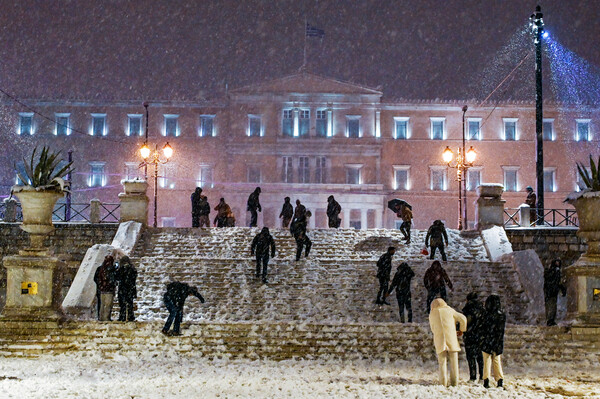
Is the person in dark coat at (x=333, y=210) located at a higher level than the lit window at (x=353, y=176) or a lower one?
lower

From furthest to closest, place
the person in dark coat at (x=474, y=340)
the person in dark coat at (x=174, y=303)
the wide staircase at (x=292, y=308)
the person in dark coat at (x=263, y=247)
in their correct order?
the person in dark coat at (x=263, y=247), the person in dark coat at (x=174, y=303), the wide staircase at (x=292, y=308), the person in dark coat at (x=474, y=340)

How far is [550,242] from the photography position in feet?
74.2

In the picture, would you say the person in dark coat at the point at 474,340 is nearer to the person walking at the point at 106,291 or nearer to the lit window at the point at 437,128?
the person walking at the point at 106,291

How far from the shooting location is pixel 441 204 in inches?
2061

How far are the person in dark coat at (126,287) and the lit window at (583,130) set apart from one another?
45558 millimetres

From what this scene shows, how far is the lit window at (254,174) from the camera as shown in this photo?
51875 millimetres

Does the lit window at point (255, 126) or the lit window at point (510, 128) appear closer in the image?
the lit window at point (255, 126)

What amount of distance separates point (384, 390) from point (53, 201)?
8.68 metres

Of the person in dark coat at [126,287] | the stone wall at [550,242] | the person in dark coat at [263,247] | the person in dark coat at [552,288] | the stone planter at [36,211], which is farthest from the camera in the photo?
the stone wall at [550,242]

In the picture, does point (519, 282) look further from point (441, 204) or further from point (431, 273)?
point (441, 204)

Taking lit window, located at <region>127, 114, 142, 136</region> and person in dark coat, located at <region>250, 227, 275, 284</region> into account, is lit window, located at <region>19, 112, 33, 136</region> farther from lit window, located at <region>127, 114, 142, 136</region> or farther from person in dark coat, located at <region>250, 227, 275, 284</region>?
person in dark coat, located at <region>250, 227, 275, 284</region>

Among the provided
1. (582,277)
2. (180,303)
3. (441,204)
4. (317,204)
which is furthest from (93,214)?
(441,204)

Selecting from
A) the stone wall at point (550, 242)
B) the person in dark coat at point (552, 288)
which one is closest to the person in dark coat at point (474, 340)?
the person in dark coat at point (552, 288)

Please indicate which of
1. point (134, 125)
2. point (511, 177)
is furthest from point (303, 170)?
point (511, 177)
